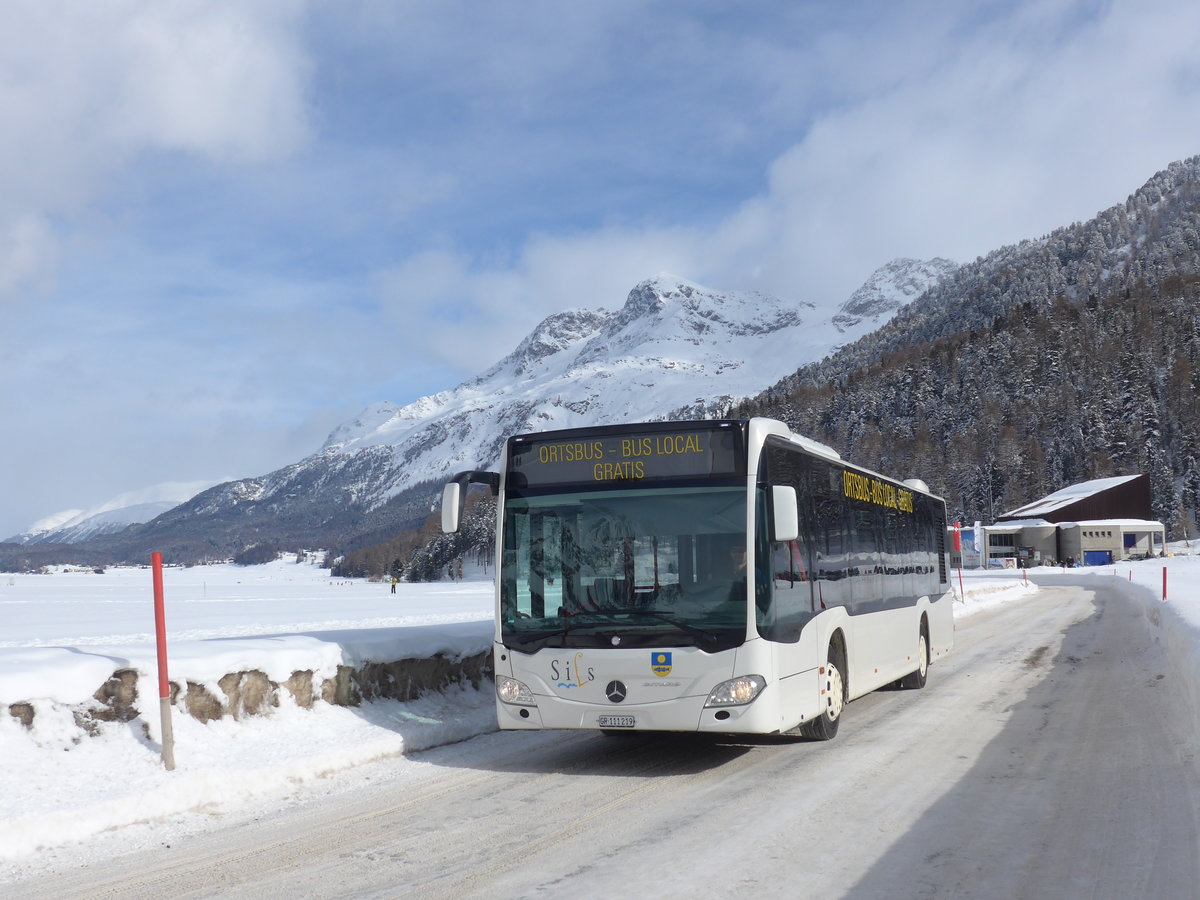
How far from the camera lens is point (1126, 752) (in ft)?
29.1

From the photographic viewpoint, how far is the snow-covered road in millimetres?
5441

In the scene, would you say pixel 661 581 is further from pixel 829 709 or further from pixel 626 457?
pixel 829 709

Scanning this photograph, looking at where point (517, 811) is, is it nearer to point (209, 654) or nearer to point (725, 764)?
point (725, 764)

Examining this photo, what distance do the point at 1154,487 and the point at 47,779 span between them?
129 meters

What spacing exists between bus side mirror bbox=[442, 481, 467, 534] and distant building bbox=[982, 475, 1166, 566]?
9071 cm

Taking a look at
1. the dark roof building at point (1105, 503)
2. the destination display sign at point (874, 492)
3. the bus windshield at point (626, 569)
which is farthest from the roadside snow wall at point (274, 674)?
the dark roof building at point (1105, 503)

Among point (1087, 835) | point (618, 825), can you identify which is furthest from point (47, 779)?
point (1087, 835)

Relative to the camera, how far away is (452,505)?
887 centimetres

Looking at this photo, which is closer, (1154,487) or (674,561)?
(674,561)

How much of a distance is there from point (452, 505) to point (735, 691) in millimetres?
2811

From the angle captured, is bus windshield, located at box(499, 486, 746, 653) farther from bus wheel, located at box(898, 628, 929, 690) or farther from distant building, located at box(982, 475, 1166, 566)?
distant building, located at box(982, 475, 1166, 566)

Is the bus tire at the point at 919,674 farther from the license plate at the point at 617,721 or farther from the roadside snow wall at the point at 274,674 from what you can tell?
Result: the license plate at the point at 617,721

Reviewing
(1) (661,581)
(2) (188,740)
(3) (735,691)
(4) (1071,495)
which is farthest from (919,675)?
(4) (1071,495)

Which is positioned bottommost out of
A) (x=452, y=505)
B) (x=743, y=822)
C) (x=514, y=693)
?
(x=743, y=822)
